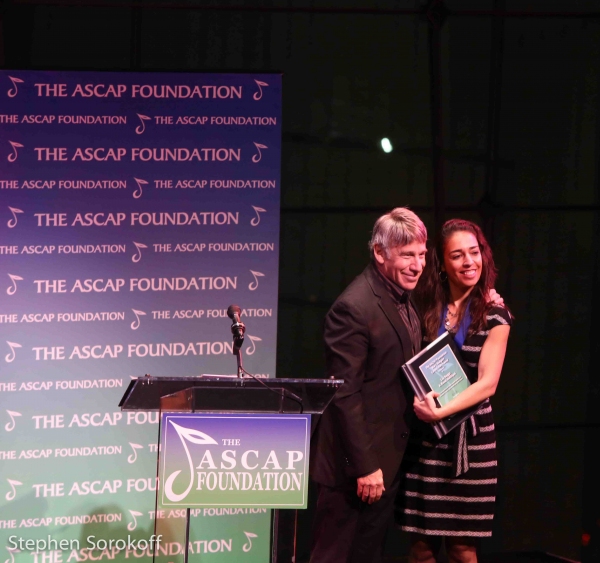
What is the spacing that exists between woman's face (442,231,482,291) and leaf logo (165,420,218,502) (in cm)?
132

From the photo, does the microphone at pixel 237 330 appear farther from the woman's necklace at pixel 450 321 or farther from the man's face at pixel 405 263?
the woman's necklace at pixel 450 321

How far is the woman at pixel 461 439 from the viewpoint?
3.19 m

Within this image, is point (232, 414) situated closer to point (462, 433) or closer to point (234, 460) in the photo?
point (234, 460)

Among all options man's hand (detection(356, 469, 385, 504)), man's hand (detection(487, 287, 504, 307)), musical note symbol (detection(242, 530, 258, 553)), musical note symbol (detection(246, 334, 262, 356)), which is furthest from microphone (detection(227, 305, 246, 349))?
musical note symbol (detection(242, 530, 258, 553))

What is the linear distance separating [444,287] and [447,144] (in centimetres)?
137

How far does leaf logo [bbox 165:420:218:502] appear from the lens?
2.51m

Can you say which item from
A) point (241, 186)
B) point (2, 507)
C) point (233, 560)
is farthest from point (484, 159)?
point (2, 507)

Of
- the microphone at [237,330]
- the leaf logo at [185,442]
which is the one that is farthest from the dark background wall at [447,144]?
the leaf logo at [185,442]

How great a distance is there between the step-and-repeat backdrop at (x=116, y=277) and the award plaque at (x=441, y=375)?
112 centimetres

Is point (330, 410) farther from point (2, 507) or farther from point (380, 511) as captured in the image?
point (2, 507)

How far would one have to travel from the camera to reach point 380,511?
3.16 meters

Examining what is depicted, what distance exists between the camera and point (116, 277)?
3.88m

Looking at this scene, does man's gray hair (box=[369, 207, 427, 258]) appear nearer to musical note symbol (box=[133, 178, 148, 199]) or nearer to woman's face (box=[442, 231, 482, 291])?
woman's face (box=[442, 231, 482, 291])

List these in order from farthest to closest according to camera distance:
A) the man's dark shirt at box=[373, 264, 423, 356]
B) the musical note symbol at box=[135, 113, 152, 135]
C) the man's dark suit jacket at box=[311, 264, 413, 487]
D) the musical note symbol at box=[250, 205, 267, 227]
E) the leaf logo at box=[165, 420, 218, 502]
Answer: the musical note symbol at box=[250, 205, 267, 227], the musical note symbol at box=[135, 113, 152, 135], the man's dark shirt at box=[373, 264, 423, 356], the man's dark suit jacket at box=[311, 264, 413, 487], the leaf logo at box=[165, 420, 218, 502]
